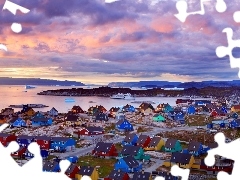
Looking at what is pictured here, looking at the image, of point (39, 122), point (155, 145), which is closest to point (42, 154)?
point (155, 145)

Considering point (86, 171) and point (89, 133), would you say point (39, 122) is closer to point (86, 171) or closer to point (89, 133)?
point (89, 133)

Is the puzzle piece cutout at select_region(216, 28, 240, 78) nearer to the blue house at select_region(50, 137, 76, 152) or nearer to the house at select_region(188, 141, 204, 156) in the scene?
the house at select_region(188, 141, 204, 156)

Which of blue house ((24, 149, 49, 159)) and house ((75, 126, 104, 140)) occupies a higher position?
house ((75, 126, 104, 140))

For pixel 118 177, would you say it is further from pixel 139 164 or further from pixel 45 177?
pixel 45 177

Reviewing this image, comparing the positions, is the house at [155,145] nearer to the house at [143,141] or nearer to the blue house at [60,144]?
the house at [143,141]

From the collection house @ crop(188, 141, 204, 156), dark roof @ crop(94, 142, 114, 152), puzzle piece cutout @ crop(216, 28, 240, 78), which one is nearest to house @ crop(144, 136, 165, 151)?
house @ crop(188, 141, 204, 156)

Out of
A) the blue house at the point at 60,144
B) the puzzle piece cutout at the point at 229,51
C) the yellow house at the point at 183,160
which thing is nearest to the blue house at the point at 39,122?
the blue house at the point at 60,144

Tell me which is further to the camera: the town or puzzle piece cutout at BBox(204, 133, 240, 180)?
the town

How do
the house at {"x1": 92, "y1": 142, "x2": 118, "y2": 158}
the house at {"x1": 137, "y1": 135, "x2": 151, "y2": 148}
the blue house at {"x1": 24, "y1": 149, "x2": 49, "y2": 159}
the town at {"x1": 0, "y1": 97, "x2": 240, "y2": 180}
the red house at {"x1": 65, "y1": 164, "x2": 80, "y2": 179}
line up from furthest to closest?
the house at {"x1": 137, "y1": 135, "x2": 151, "y2": 148} → the house at {"x1": 92, "y1": 142, "x2": 118, "y2": 158} → the blue house at {"x1": 24, "y1": 149, "x2": 49, "y2": 159} → the town at {"x1": 0, "y1": 97, "x2": 240, "y2": 180} → the red house at {"x1": 65, "y1": 164, "x2": 80, "y2": 179}

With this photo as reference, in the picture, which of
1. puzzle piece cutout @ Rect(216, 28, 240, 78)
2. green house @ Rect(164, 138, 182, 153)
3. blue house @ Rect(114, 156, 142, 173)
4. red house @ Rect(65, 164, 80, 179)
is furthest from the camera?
green house @ Rect(164, 138, 182, 153)

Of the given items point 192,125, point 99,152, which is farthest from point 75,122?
point 99,152
